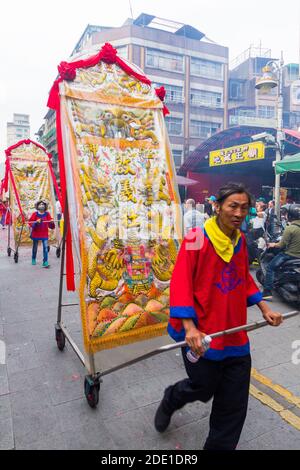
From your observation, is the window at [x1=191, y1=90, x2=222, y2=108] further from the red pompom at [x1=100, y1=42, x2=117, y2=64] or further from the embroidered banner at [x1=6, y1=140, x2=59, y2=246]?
the red pompom at [x1=100, y1=42, x2=117, y2=64]

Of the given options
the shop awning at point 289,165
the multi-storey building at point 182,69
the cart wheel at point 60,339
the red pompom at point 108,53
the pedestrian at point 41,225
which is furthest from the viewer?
the multi-storey building at point 182,69

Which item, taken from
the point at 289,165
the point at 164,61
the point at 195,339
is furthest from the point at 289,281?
the point at 164,61

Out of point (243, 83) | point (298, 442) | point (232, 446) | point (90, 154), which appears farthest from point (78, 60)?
point (243, 83)

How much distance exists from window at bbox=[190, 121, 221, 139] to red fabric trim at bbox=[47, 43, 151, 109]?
31.4 meters

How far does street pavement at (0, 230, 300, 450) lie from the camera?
230 centimetres

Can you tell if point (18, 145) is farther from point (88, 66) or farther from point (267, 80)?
point (267, 80)

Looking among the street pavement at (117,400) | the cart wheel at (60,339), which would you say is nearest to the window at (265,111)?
the street pavement at (117,400)

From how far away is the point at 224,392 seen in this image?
79.0 inches

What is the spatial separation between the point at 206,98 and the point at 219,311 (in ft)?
117

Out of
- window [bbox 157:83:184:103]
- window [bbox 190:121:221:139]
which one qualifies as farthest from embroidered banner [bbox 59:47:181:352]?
window [bbox 157:83:184:103]

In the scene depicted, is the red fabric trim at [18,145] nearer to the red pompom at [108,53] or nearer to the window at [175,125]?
the red pompom at [108,53]

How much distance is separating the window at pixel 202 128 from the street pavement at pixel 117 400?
31.2 m

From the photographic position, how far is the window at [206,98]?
111 feet

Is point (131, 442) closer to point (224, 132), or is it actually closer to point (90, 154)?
point (90, 154)
